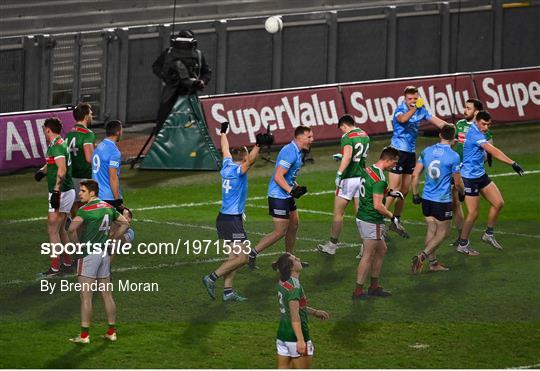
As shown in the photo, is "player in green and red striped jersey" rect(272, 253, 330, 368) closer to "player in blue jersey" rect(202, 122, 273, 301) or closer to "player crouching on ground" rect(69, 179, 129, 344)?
"player crouching on ground" rect(69, 179, 129, 344)

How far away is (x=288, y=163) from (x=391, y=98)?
40.8ft

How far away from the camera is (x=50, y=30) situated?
37156 mm

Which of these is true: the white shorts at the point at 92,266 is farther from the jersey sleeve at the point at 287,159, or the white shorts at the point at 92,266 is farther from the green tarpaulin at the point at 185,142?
the green tarpaulin at the point at 185,142

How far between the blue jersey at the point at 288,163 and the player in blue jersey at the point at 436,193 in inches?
74.9

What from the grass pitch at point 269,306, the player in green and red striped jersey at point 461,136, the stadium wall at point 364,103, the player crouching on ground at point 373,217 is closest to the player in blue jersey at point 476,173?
the player in green and red striped jersey at point 461,136

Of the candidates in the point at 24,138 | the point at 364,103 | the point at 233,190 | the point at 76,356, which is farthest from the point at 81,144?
the point at 364,103

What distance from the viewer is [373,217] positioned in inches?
788

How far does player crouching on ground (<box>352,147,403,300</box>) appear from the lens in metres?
19.9

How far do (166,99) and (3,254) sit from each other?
8.57m

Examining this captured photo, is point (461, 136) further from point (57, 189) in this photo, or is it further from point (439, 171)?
point (57, 189)

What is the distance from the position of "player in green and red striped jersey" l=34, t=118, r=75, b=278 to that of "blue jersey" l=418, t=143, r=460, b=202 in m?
5.46

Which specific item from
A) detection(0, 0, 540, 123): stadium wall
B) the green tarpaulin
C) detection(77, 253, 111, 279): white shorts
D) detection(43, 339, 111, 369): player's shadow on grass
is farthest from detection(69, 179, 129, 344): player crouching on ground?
detection(0, 0, 540, 123): stadium wall

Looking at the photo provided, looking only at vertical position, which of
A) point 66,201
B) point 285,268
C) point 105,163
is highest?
point 105,163

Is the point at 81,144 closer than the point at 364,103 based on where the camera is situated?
Yes
